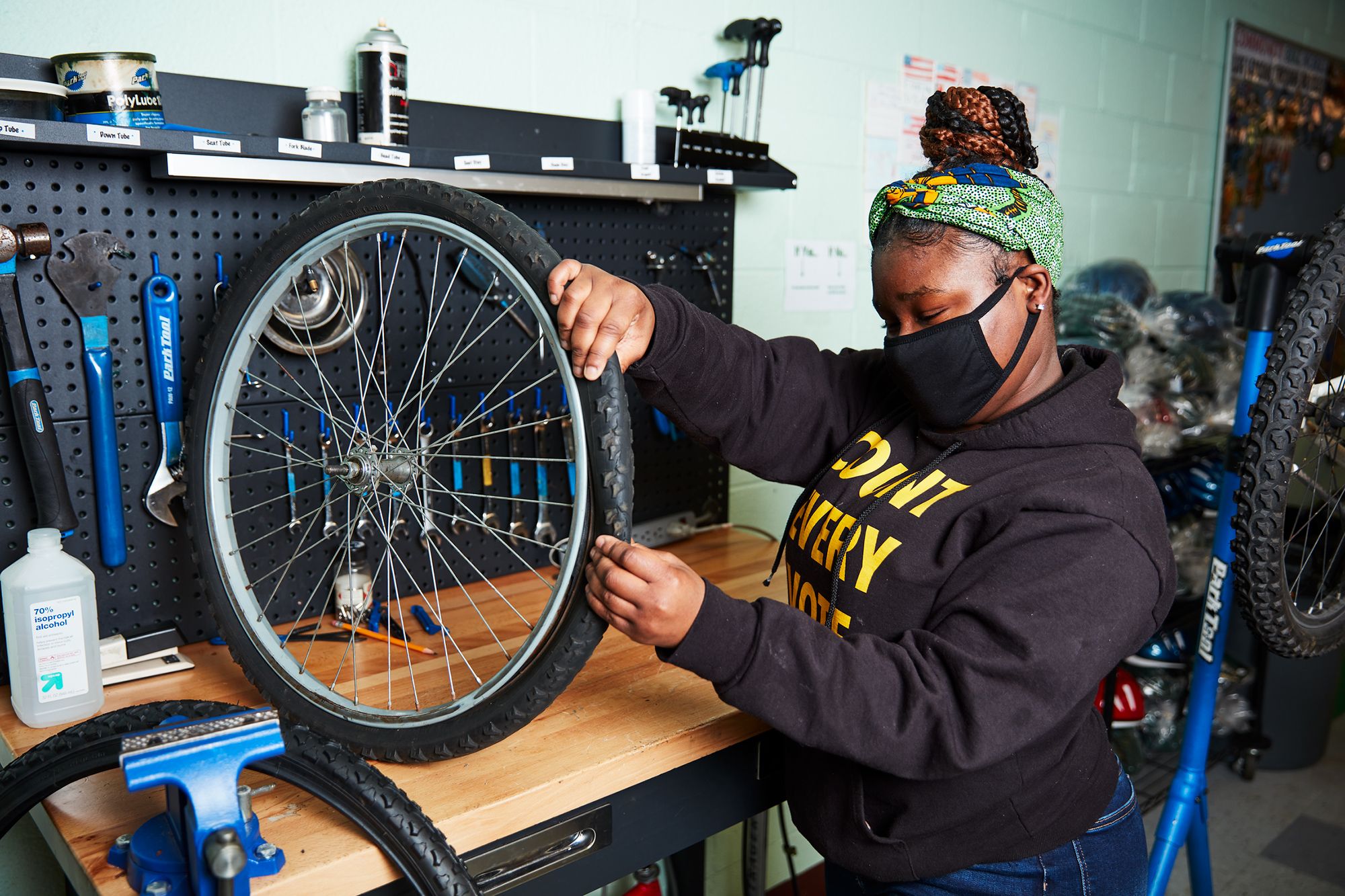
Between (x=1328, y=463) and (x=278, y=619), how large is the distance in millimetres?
1664

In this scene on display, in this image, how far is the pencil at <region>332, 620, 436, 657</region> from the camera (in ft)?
4.29

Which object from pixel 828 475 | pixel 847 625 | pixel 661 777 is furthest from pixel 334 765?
pixel 828 475

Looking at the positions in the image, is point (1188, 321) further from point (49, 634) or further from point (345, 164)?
point (49, 634)

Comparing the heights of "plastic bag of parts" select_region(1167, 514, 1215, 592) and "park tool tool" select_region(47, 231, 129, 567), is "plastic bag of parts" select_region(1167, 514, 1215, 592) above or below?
below

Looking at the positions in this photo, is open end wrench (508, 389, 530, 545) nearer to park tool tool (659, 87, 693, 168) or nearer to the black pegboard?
the black pegboard

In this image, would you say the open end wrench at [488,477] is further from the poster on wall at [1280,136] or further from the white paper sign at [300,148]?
the poster on wall at [1280,136]

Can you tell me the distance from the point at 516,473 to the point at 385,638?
324mm

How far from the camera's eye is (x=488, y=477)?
4.98ft

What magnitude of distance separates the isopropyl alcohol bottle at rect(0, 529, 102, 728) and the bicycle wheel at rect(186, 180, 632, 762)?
13 cm

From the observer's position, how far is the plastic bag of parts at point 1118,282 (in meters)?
2.56

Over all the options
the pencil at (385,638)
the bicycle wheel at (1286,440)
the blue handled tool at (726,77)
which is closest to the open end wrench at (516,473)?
the pencil at (385,638)

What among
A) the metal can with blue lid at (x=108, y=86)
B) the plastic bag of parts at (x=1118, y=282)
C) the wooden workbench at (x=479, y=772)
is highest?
the metal can with blue lid at (x=108, y=86)

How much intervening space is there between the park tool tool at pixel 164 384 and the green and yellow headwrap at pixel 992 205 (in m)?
0.88

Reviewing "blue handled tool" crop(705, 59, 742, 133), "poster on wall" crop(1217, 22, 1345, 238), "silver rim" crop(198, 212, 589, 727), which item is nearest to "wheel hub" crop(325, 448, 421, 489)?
"silver rim" crop(198, 212, 589, 727)
